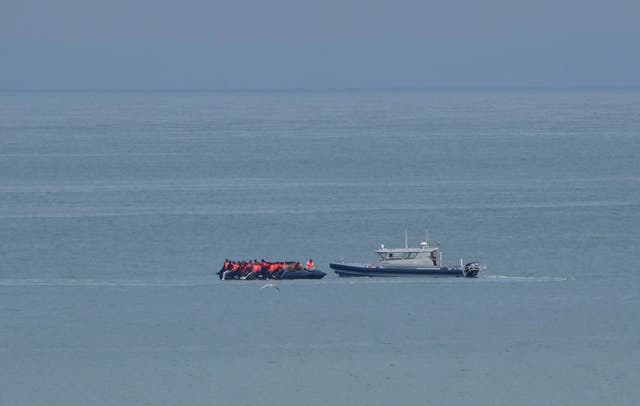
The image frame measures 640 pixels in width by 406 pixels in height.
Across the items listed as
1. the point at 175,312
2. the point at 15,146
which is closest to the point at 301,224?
the point at 175,312

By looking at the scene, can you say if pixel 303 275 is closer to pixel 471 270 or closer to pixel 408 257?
pixel 408 257

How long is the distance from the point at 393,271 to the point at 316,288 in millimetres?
3618

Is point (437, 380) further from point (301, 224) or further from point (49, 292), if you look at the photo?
point (301, 224)

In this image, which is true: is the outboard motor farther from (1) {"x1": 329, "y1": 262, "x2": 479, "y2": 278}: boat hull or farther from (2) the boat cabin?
(2) the boat cabin

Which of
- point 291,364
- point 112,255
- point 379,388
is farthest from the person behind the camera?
point 112,255

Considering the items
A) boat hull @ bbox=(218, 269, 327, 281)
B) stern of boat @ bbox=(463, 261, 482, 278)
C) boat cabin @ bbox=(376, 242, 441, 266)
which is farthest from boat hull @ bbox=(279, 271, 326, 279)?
stern of boat @ bbox=(463, 261, 482, 278)

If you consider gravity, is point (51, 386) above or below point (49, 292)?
below

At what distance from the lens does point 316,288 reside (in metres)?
51.6

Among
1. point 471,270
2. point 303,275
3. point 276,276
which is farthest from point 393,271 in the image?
point 276,276

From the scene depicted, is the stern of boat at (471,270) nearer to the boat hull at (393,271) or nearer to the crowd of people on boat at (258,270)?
the boat hull at (393,271)

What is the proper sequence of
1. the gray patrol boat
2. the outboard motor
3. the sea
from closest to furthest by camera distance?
the sea → the outboard motor → the gray patrol boat

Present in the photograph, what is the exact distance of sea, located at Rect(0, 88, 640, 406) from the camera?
37.1 meters

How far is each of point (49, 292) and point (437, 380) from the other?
18.7 m

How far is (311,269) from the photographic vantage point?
176 ft
